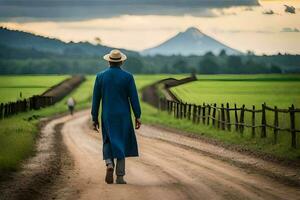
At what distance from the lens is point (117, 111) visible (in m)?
13.3

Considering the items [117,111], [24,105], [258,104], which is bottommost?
[24,105]

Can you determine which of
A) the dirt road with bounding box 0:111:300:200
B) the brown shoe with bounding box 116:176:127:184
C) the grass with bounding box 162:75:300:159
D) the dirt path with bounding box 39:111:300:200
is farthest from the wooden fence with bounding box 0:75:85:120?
the brown shoe with bounding box 116:176:127:184

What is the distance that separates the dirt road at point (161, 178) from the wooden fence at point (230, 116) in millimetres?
1779

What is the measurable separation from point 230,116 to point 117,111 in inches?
823

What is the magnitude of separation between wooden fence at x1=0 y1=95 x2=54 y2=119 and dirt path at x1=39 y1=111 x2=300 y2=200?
22333 millimetres

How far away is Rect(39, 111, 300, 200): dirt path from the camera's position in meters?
11.4

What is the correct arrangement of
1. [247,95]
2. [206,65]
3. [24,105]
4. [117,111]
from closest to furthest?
[117,111] → [247,95] → [24,105] → [206,65]

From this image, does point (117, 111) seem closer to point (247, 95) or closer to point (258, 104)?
point (258, 104)

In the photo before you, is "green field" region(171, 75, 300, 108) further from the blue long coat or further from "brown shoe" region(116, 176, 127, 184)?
"brown shoe" region(116, 176, 127, 184)

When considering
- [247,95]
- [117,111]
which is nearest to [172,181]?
[117,111]

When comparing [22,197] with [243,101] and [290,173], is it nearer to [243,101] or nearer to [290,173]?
[290,173]

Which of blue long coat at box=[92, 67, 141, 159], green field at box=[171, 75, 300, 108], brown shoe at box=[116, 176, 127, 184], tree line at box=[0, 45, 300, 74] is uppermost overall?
tree line at box=[0, 45, 300, 74]

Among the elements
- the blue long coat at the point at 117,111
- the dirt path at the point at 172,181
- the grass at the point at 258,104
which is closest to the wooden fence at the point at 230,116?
the grass at the point at 258,104

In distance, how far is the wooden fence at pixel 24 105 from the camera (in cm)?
4152
